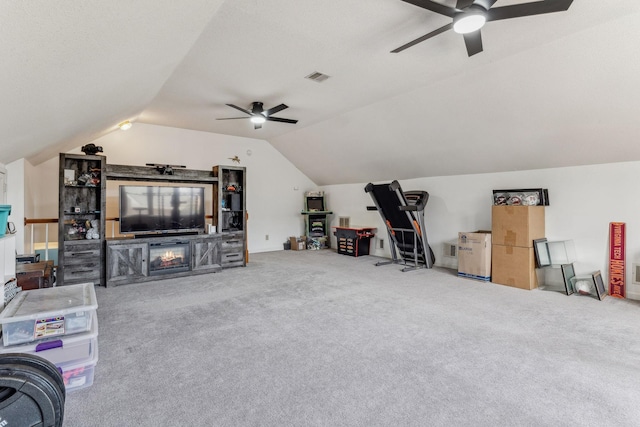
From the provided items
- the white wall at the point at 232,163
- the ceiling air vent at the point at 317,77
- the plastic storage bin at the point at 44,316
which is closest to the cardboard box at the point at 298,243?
the white wall at the point at 232,163

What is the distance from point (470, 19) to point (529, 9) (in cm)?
36

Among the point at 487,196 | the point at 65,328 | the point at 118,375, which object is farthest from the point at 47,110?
the point at 487,196

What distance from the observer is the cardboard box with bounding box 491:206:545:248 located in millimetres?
4387

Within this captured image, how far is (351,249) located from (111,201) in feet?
16.0

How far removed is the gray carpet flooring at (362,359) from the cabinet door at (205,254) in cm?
118

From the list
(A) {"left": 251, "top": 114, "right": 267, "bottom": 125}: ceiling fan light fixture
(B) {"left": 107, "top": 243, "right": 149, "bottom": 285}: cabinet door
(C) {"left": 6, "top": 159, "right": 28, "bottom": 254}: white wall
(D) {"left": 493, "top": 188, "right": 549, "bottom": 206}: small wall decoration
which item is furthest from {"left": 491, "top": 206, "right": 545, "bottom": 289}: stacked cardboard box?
→ (C) {"left": 6, "top": 159, "right": 28, "bottom": 254}: white wall

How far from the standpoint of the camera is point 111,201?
593 cm

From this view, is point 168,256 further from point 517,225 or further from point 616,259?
point 616,259

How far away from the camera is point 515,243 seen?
452 centimetres

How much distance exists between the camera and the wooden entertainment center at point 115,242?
4559 mm

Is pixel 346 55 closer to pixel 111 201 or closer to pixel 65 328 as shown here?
pixel 65 328

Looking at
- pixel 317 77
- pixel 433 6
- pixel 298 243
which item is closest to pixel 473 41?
pixel 433 6

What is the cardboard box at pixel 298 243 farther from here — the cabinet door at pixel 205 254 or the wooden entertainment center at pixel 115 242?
the cabinet door at pixel 205 254

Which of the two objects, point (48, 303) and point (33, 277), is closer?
point (48, 303)
